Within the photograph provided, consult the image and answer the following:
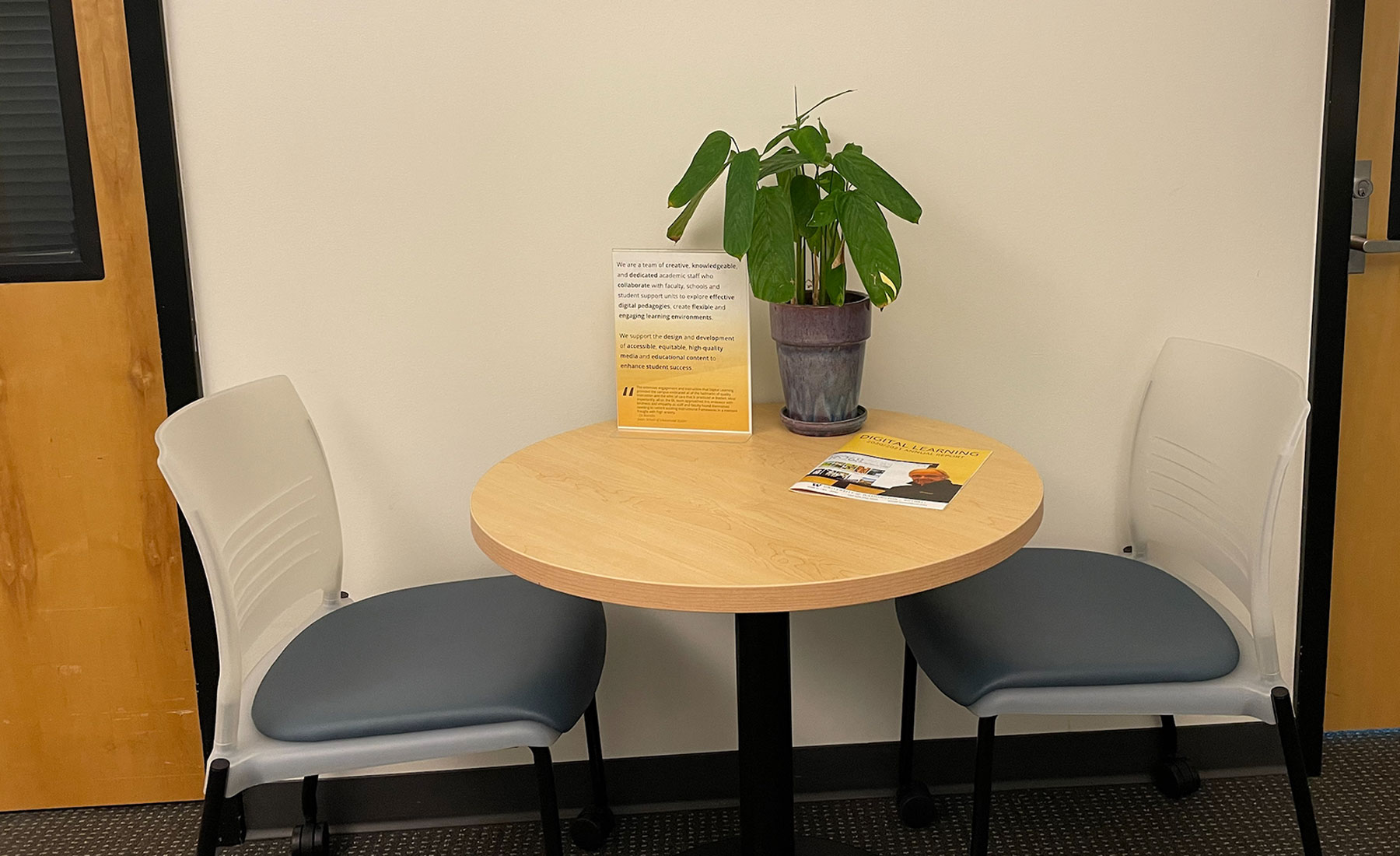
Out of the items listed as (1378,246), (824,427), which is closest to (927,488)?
(824,427)

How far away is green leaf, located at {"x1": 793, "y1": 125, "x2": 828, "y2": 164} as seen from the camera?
172 cm

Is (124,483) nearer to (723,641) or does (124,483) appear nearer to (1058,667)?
(723,641)

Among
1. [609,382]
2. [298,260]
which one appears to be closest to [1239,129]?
[609,382]

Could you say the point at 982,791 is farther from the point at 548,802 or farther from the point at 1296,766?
the point at 548,802

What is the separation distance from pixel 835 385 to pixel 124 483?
1389 millimetres

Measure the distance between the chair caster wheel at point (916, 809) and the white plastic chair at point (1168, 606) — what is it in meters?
0.44

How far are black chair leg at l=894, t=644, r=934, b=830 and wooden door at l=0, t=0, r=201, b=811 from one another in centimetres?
144

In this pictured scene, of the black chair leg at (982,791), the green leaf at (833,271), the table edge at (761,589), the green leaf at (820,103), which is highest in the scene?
the green leaf at (820,103)

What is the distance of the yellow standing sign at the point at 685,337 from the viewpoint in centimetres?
187

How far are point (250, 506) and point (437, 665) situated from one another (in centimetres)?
38

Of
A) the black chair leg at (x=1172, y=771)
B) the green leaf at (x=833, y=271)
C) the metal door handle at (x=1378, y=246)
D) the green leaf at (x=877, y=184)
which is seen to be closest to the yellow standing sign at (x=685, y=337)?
the green leaf at (x=833, y=271)

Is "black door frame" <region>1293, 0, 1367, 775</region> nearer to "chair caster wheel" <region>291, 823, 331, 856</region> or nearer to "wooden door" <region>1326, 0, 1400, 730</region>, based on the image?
"wooden door" <region>1326, 0, 1400, 730</region>

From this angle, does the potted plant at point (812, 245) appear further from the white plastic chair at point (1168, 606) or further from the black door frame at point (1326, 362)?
the black door frame at point (1326, 362)

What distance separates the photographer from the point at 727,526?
4.90ft
